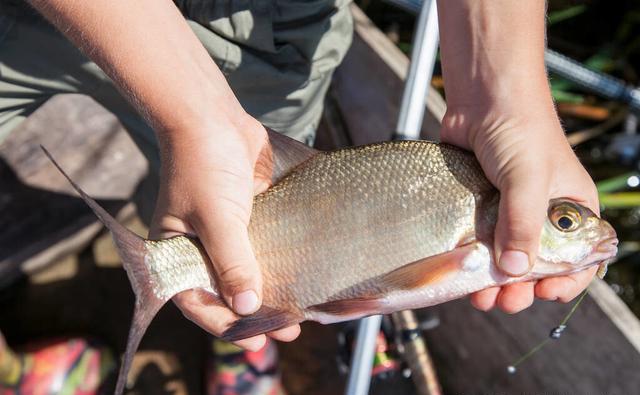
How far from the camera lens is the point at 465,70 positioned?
5.29 ft

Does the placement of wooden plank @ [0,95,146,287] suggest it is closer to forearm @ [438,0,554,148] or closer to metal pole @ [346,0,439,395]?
metal pole @ [346,0,439,395]

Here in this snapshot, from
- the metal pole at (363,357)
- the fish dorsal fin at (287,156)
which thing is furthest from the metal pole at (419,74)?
the fish dorsal fin at (287,156)

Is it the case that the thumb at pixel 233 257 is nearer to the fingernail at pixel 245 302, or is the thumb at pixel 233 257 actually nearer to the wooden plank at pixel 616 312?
the fingernail at pixel 245 302

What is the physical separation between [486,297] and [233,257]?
741 millimetres

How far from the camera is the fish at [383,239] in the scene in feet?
5.07

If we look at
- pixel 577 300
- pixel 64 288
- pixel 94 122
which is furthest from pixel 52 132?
pixel 577 300

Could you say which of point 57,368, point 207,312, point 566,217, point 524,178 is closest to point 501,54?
point 524,178

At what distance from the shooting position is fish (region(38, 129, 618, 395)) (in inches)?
60.8

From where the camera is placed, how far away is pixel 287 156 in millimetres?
1653

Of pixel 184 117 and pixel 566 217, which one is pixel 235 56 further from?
pixel 566 217

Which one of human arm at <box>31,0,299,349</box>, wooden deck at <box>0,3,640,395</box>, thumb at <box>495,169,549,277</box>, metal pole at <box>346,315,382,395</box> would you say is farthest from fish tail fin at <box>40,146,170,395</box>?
wooden deck at <box>0,3,640,395</box>

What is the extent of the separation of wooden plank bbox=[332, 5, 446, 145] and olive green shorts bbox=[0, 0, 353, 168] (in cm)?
57

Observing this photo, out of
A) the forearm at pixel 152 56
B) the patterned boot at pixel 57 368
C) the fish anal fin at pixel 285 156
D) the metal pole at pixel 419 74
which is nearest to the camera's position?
the forearm at pixel 152 56

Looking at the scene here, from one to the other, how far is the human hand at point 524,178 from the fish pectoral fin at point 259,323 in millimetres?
581
